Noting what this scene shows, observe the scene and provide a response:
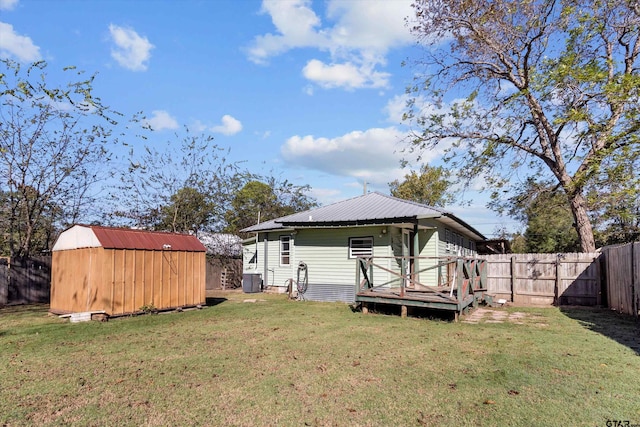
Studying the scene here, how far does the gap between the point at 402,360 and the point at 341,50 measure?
32.7ft

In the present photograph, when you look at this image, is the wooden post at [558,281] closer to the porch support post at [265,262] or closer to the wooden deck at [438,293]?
the wooden deck at [438,293]

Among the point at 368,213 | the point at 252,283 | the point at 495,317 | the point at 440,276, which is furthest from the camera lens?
the point at 252,283

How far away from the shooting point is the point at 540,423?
3400mm

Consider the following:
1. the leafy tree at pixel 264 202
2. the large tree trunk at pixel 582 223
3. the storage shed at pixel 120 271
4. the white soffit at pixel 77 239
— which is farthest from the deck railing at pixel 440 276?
the leafy tree at pixel 264 202

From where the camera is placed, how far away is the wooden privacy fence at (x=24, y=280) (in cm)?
1193

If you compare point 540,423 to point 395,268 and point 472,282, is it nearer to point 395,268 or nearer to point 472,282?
point 472,282

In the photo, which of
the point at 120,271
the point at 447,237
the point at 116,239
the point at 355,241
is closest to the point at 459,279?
the point at 355,241

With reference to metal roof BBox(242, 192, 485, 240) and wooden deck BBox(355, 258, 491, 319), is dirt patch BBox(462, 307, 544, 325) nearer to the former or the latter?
wooden deck BBox(355, 258, 491, 319)

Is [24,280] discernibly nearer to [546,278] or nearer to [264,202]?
[264,202]

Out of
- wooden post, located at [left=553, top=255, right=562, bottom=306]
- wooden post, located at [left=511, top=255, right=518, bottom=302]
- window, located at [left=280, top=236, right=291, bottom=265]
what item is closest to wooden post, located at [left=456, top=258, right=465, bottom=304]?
wooden post, located at [left=511, top=255, right=518, bottom=302]

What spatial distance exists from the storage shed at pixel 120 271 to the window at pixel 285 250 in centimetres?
491

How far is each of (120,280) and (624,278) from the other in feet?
41.0

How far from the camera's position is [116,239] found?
9398mm

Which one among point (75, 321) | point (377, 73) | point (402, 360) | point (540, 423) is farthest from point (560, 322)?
point (75, 321)
